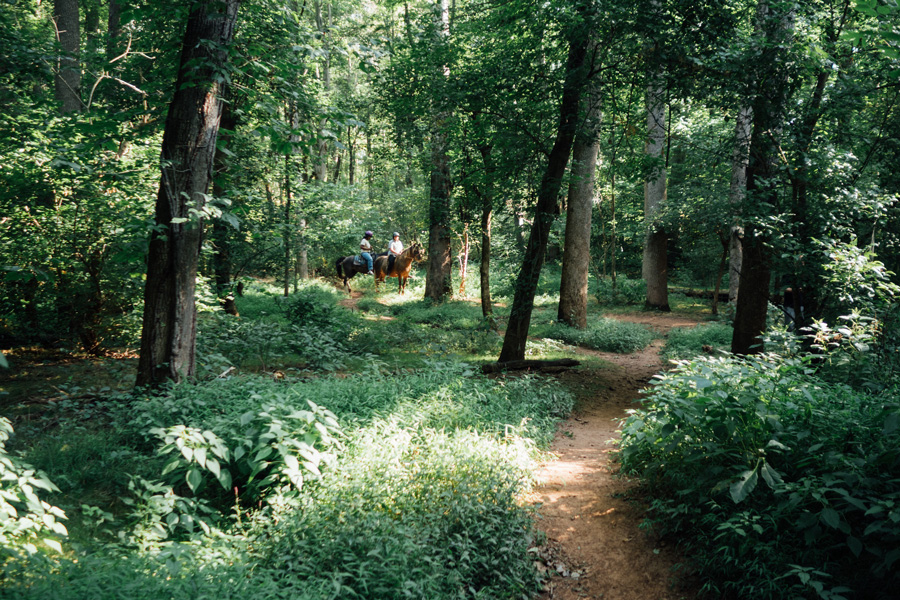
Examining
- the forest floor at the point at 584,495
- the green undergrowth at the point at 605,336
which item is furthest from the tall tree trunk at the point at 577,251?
the forest floor at the point at 584,495

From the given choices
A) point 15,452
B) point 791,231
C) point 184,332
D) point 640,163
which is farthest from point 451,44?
point 15,452

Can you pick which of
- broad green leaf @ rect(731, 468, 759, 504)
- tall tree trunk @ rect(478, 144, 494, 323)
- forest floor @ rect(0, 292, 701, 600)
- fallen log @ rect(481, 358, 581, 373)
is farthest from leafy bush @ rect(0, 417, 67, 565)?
tall tree trunk @ rect(478, 144, 494, 323)

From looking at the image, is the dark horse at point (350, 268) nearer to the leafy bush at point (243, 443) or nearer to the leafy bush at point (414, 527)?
the leafy bush at point (243, 443)

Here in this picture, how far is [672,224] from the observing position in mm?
17609

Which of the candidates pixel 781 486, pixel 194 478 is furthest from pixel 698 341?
pixel 194 478

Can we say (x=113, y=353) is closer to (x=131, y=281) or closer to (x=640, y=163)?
(x=131, y=281)

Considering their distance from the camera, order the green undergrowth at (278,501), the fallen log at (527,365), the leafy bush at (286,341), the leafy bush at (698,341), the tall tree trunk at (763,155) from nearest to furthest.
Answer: the green undergrowth at (278,501), the tall tree trunk at (763,155), the leafy bush at (286,341), the fallen log at (527,365), the leafy bush at (698,341)

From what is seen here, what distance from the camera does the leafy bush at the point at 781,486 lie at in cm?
305

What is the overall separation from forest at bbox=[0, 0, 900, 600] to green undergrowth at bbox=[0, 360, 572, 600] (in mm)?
28

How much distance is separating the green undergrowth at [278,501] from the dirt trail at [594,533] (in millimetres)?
332

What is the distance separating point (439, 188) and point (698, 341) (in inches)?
334

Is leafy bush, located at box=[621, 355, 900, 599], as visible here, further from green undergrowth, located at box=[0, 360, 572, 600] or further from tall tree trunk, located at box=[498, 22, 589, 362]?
tall tree trunk, located at box=[498, 22, 589, 362]

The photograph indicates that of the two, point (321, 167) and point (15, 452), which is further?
point (321, 167)

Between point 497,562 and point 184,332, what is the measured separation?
4.34 m
